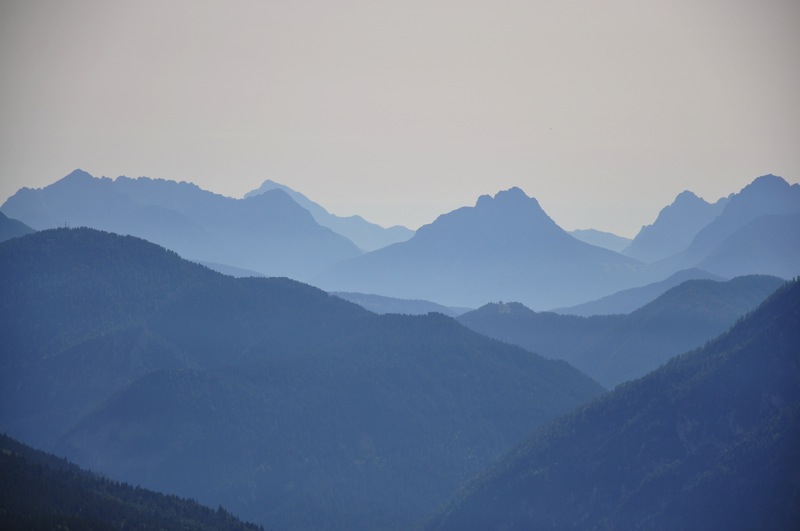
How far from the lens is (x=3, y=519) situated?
163 m

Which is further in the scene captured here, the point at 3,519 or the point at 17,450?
the point at 17,450

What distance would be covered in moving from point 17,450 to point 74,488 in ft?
54.4

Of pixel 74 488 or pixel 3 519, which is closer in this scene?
pixel 3 519

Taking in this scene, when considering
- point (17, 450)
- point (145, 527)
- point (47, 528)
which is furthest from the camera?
point (17, 450)

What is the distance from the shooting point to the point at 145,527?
591ft

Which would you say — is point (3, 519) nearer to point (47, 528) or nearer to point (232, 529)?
point (47, 528)

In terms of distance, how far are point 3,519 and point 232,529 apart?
44.0 metres

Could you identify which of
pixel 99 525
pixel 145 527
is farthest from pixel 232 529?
pixel 99 525

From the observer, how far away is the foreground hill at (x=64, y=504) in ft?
545

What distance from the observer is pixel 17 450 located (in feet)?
652

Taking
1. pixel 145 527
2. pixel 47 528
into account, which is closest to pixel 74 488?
pixel 145 527

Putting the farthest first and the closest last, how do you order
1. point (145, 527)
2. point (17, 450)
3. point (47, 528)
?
1. point (17, 450)
2. point (145, 527)
3. point (47, 528)

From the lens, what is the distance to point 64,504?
7023 inches

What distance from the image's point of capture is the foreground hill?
166000 millimetres
